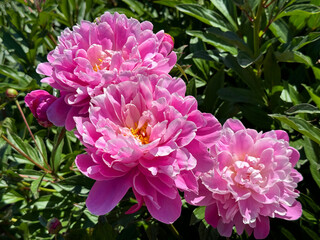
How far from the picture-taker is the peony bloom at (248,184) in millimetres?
793

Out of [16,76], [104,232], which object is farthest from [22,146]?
[104,232]

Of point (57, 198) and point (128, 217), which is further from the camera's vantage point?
point (57, 198)

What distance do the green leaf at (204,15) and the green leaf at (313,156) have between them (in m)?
0.48

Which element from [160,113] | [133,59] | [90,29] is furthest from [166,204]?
[90,29]

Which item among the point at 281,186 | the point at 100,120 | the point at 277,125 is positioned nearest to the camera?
the point at 100,120

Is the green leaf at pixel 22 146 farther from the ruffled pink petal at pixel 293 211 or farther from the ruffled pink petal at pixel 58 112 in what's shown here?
the ruffled pink petal at pixel 293 211

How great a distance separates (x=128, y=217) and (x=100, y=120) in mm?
481

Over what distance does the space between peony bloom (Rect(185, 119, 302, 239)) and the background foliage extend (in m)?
0.16

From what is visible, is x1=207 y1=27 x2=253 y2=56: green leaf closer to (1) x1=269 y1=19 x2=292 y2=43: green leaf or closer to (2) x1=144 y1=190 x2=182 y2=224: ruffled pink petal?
(1) x1=269 y1=19 x2=292 y2=43: green leaf

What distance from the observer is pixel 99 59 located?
0.84 metres

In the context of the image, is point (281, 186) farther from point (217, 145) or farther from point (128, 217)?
point (128, 217)

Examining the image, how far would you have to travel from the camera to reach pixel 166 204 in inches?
28.5

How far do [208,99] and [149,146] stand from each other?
1.90 ft

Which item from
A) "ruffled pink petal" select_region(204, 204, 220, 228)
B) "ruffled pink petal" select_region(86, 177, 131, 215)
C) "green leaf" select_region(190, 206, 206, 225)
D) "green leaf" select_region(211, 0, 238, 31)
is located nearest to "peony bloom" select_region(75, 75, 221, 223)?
"ruffled pink petal" select_region(86, 177, 131, 215)
